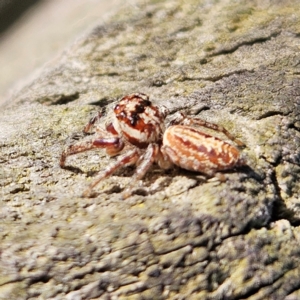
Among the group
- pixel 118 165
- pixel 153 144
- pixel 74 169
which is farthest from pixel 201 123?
pixel 74 169

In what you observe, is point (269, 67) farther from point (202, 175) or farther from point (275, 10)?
point (202, 175)

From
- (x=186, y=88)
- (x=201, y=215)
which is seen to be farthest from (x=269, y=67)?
(x=201, y=215)

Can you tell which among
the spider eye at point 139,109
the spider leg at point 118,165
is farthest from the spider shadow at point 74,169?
the spider eye at point 139,109

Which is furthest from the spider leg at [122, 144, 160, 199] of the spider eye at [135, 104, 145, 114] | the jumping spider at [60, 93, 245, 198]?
the spider eye at [135, 104, 145, 114]

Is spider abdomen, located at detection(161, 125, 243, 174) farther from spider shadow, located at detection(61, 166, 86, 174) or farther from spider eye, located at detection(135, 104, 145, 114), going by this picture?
spider shadow, located at detection(61, 166, 86, 174)

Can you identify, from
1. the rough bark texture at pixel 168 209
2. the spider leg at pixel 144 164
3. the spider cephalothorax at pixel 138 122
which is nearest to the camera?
the rough bark texture at pixel 168 209

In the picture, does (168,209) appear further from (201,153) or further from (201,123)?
(201,123)

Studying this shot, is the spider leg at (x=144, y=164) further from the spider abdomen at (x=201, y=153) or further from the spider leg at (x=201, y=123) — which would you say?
the spider leg at (x=201, y=123)
